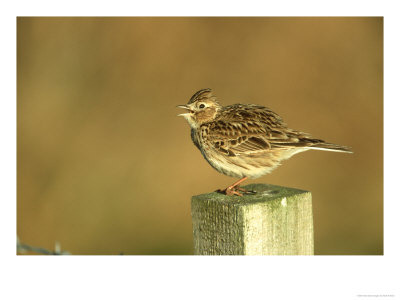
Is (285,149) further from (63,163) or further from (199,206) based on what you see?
(63,163)

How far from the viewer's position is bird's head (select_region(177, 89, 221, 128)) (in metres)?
5.32

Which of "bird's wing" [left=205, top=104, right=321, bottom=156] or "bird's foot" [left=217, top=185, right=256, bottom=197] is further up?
"bird's wing" [left=205, top=104, right=321, bottom=156]

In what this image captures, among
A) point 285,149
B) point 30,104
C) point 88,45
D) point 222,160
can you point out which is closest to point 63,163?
point 30,104

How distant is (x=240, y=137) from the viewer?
534cm

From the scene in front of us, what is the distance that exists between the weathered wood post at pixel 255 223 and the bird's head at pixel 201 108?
1.69 metres

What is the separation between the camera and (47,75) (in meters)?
7.45

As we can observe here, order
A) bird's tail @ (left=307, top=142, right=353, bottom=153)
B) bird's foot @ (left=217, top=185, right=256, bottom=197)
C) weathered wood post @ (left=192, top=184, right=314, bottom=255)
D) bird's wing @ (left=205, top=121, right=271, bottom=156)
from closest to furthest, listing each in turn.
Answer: weathered wood post @ (left=192, top=184, right=314, bottom=255) < bird's foot @ (left=217, top=185, right=256, bottom=197) < bird's tail @ (left=307, top=142, right=353, bottom=153) < bird's wing @ (left=205, top=121, right=271, bottom=156)

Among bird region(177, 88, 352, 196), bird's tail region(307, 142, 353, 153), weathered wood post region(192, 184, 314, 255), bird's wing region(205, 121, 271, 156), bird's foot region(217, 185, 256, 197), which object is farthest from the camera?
bird's wing region(205, 121, 271, 156)

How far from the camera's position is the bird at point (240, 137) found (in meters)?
5.16

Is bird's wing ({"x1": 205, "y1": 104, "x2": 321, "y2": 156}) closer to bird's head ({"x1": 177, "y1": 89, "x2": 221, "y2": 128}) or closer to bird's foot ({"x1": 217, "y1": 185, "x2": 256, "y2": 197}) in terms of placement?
bird's head ({"x1": 177, "y1": 89, "x2": 221, "y2": 128})

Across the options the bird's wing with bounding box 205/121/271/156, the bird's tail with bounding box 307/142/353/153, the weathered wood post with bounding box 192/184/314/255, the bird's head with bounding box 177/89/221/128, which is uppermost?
the bird's head with bounding box 177/89/221/128

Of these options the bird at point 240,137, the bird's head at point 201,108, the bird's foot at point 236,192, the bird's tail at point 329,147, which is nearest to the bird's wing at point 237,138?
the bird at point 240,137

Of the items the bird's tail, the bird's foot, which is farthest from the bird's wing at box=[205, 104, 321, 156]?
the bird's foot

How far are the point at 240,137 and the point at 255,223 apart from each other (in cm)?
198
